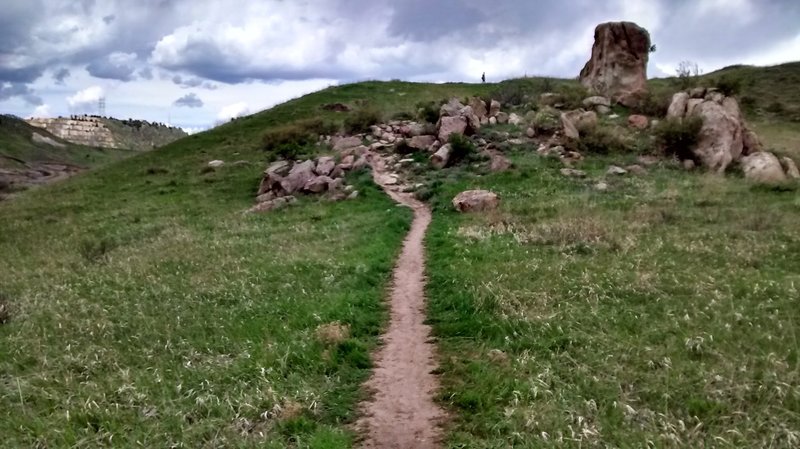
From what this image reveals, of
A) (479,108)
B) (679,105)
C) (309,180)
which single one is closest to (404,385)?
(309,180)

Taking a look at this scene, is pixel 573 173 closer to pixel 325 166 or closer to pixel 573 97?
pixel 325 166

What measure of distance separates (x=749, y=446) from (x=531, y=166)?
2434 cm

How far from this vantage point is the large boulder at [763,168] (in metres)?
27.6

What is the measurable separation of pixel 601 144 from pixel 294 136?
23.0 meters

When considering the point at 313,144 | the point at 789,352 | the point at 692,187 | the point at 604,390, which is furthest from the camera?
the point at 313,144

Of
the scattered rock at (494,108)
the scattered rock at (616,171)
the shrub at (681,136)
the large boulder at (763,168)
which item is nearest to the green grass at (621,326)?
the large boulder at (763,168)

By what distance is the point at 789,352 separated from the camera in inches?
367

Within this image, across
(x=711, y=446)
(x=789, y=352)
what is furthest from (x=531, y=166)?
(x=711, y=446)

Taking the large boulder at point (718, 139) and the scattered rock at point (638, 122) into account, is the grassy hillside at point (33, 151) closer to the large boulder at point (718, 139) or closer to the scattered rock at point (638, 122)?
the scattered rock at point (638, 122)

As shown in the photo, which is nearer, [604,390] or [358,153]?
[604,390]

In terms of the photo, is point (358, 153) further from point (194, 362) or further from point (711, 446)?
point (711, 446)

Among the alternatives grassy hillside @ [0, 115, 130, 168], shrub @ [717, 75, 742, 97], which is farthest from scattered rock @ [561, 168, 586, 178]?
grassy hillside @ [0, 115, 130, 168]

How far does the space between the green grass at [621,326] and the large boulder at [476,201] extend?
2338 mm

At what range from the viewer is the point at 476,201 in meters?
24.7
